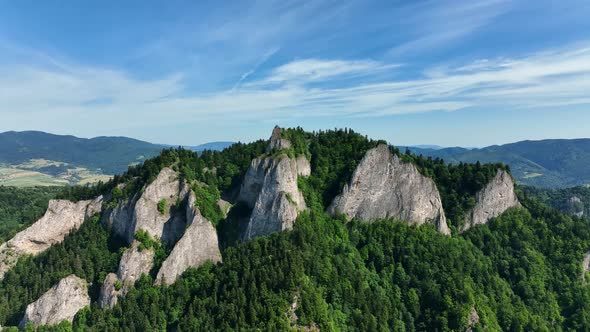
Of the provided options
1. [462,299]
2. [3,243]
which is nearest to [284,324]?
[462,299]

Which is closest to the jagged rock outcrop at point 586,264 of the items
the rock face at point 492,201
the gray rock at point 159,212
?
the rock face at point 492,201

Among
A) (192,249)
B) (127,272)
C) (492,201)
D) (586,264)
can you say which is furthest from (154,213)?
(586,264)

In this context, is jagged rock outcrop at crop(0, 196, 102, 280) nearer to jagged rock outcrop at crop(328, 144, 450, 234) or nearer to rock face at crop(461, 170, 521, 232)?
jagged rock outcrop at crop(328, 144, 450, 234)

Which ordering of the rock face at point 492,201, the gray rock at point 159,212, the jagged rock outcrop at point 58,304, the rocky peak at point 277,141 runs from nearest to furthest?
the jagged rock outcrop at point 58,304 → the gray rock at point 159,212 → the rocky peak at point 277,141 → the rock face at point 492,201

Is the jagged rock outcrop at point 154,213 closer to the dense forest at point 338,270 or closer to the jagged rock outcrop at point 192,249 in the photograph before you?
the dense forest at point 338,270

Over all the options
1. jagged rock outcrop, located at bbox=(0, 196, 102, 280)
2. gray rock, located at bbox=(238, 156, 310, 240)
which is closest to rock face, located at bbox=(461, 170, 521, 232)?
gray rock, located at bbox=(238, 156, 310, 240)

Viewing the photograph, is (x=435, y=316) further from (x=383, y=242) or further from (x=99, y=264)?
(x=99, y=264)

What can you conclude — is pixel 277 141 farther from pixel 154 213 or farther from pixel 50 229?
pixel 50 229
